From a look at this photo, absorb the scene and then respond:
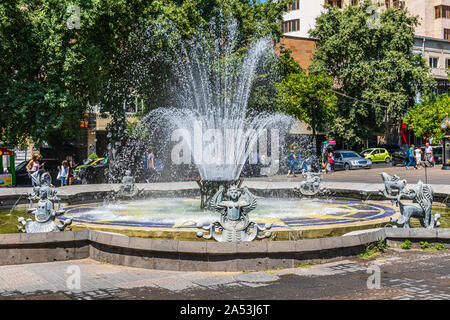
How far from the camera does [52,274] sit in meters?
7.35

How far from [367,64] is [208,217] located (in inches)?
1457

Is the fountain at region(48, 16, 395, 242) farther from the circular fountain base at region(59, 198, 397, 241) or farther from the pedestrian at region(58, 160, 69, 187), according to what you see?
the pedestrian at region(58, 160, 69, 187)

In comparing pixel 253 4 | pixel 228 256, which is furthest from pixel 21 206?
pixel 253 4

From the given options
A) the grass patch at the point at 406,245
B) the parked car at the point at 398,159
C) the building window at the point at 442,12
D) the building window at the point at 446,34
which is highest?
the building window at the point at 442,12

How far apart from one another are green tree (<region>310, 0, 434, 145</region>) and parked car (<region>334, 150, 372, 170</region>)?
6.95m

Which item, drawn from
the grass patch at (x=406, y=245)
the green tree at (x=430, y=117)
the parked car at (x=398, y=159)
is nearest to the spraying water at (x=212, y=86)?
the parked car at (x=398, y=159)

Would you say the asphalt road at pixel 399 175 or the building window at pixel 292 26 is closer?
the asphalt road at pixel 399 175

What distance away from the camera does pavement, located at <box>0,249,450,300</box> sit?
20.0 feet

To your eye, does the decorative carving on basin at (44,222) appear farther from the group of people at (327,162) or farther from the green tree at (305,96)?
the green tree at (305,96)

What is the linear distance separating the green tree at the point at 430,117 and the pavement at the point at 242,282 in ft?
128

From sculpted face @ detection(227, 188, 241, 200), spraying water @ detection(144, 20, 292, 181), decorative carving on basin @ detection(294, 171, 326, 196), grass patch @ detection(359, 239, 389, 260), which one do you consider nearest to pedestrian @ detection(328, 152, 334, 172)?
spraying water @ detection(144, 20, 292, 181)

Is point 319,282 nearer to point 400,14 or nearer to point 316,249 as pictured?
point 316,249

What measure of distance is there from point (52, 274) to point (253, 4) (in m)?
29.9

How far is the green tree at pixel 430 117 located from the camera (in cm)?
4356
